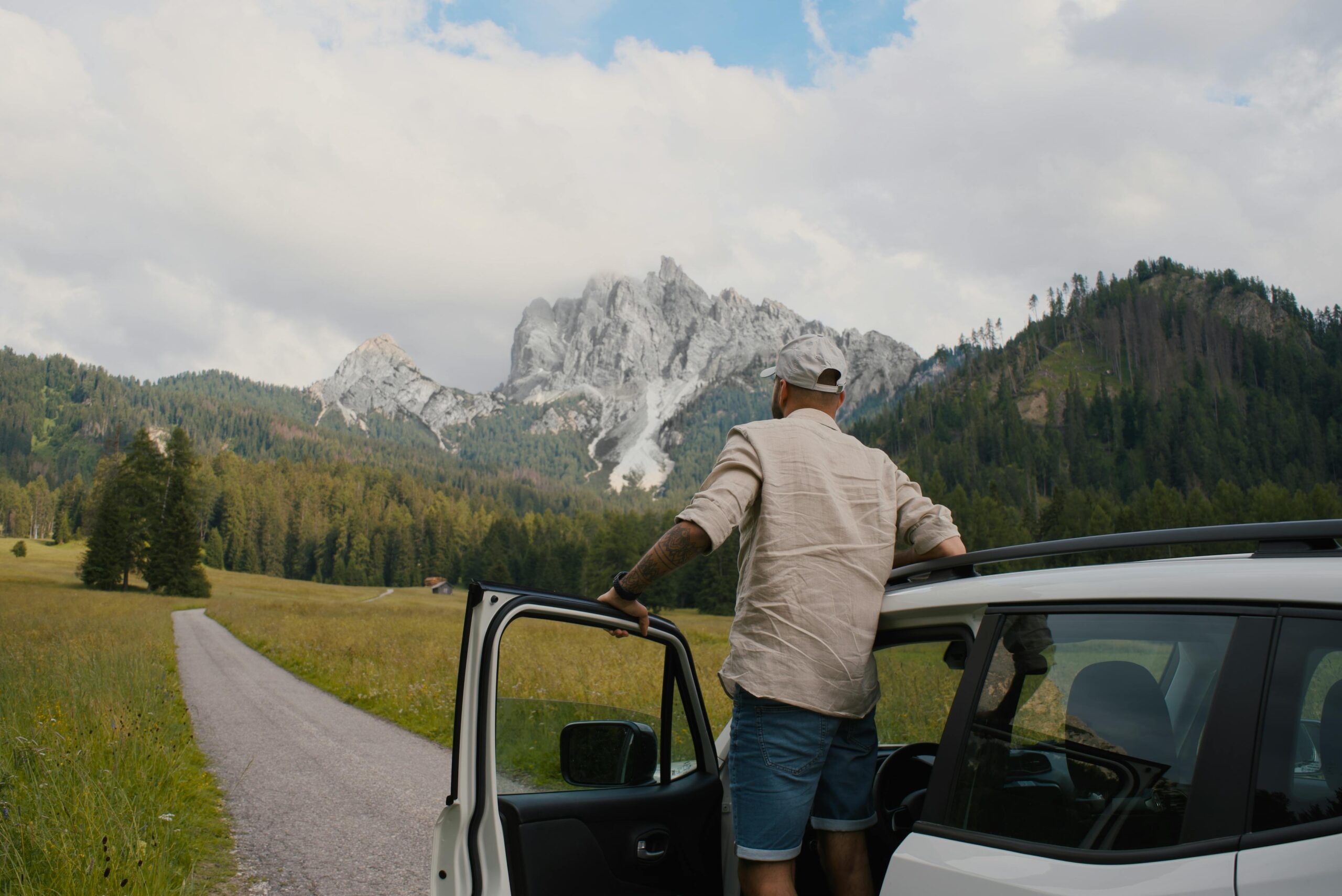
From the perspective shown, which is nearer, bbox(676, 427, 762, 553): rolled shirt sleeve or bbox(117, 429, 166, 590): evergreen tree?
bbox(676, 427, 762, 553): rolled shirt sleeve

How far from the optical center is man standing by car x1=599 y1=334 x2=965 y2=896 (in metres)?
2.43

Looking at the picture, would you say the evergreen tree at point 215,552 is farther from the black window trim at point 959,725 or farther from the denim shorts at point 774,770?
the black window trim at point 959,725

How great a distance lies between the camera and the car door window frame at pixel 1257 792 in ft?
4.81

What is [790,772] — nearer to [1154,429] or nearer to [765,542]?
[765,542]

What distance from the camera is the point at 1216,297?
581 feet

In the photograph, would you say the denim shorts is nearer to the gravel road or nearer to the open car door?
the open car door

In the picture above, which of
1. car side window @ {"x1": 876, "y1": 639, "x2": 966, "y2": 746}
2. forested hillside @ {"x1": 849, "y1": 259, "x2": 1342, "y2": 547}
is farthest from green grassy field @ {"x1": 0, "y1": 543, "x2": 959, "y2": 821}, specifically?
forested hillside @ {"x1": 849, "y1": 259, "x2": 1342, "y2": 547}

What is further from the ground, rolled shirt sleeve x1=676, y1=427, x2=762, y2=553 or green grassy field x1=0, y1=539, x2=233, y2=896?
rolled shirt sleeve x1=676, y1=427, x2=762, y2=553

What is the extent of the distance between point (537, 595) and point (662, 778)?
107 centimetres

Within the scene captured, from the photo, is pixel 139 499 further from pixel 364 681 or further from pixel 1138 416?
pixel 1138 416

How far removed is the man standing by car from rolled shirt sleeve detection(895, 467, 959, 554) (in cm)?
18

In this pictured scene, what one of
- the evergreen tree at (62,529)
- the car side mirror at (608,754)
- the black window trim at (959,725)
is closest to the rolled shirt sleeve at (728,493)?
the black window trim at (959,725)

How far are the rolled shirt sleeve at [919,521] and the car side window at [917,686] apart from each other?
49 centimetres

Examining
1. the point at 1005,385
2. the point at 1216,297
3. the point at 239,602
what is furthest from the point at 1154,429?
the point at 239,602
